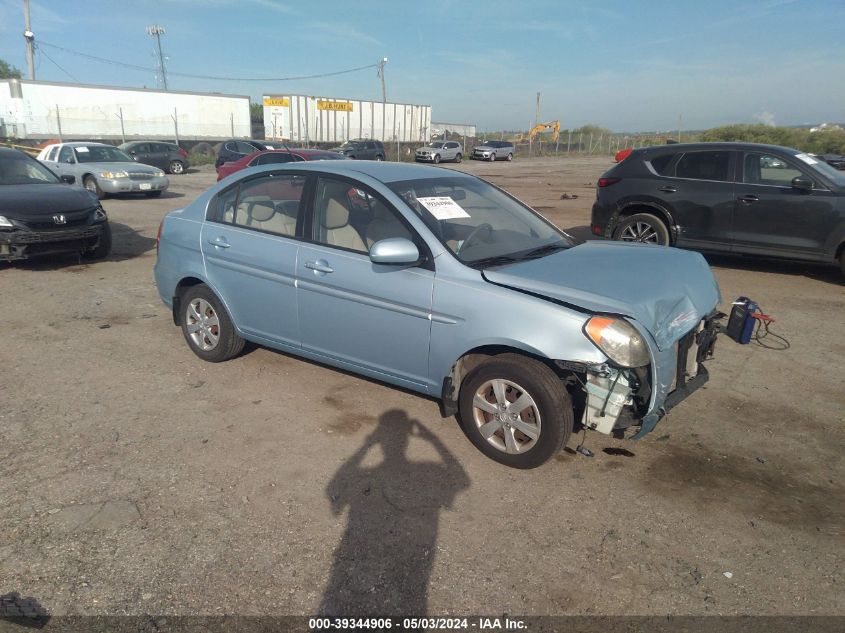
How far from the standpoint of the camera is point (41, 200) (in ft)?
26.6

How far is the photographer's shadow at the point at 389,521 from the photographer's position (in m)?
2.68

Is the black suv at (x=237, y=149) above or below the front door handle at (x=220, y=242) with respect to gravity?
above

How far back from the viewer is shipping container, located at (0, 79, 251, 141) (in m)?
33.2

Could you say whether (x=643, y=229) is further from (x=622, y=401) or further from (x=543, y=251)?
(x=622, y=401)

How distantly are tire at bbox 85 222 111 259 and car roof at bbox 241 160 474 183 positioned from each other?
16.9ft

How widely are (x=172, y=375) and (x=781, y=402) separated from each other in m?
4.80

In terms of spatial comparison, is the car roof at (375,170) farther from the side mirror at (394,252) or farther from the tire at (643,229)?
the tire at (643,229)

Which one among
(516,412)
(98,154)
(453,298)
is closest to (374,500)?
(516,412)

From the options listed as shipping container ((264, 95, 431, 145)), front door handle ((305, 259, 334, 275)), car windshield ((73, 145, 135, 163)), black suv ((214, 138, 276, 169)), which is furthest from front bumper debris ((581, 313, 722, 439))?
shipping container ((264, 95, 431, 145))

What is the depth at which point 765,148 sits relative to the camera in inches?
328

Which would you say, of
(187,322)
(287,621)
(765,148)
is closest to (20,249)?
(187,322)

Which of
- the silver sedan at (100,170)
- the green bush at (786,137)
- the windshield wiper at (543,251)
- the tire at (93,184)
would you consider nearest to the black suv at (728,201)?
the windshield wiper at (543,251)

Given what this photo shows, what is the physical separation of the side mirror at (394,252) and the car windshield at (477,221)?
26 centimetres

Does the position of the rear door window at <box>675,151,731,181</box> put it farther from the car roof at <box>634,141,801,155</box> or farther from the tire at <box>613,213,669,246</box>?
the tire at <box>613,213,669,246</box>
